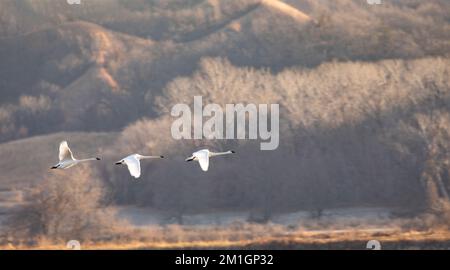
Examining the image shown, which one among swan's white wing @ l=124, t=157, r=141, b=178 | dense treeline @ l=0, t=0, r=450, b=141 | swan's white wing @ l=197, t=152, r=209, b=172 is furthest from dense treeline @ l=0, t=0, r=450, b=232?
swan's white wing @ l=124, t=157, r=141, b=178

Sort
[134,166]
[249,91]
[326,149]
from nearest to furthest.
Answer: [134,166] < [326,149] < [249,91]

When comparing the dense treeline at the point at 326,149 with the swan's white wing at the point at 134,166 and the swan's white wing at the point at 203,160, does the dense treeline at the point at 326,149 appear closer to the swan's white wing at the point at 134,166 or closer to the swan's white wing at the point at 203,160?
the swan's white wing at the point at 203,160

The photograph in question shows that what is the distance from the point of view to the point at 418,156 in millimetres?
47344

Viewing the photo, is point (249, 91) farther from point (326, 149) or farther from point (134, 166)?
point (134, 166)

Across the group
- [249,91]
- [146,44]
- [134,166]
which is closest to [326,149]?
[249,91]

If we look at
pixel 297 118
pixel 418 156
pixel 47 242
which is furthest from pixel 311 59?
pixel 47 242

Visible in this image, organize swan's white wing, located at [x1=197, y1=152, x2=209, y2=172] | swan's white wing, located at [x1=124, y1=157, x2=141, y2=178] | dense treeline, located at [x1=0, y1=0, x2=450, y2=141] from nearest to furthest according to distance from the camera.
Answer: swan's white wing, located at [x1=124, y1=157, x2=141, y2=178] → swan's white wing, located at [x1=197, y1=152, x2=209, y2=172] → dense treeline, located at [x1=0, y1=0, x2=450, y2=141]

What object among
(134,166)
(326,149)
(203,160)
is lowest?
(134,166)

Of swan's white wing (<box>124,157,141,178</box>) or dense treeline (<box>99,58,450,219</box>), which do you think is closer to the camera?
swan's white wing (<box>124,157,141,178</box>)

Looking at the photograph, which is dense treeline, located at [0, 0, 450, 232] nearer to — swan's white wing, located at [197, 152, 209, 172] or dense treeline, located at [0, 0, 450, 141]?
dense treeline, located at [0, 0, 450, 141]

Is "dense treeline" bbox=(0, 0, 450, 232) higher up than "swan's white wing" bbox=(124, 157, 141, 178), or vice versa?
"dense treeline" bbox=(0, 0, 450, 232)

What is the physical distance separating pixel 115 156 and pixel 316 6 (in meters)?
14.8

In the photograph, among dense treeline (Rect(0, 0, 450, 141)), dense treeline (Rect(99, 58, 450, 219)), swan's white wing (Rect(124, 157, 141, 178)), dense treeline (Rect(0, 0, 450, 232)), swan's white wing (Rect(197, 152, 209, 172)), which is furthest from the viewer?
dense treeline (Rect(0, 0, 450, 141))
